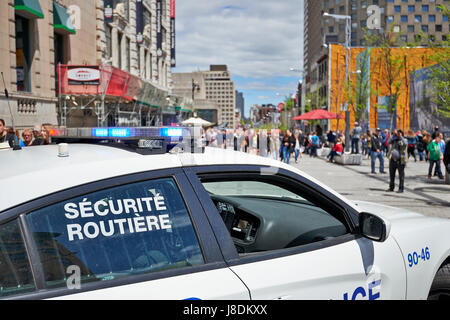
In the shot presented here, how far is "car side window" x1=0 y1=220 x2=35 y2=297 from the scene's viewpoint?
5.40 ft

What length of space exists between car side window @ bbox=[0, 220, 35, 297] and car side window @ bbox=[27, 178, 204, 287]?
60mm

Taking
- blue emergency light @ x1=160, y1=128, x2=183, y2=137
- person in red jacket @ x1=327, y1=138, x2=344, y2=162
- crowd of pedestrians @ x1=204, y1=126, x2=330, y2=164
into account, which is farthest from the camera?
person in red jacket @ x1=327, y1=138, x2=344, y2=162

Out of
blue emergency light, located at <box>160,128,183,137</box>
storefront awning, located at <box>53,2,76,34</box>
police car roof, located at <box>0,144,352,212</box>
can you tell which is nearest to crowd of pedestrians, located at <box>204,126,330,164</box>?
storefront awning, located at <box>53,2,76,34</box>

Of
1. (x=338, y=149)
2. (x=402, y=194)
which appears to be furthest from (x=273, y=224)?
(x=338, y=149)

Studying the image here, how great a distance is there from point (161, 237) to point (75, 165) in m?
0.51

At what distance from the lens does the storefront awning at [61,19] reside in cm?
1923

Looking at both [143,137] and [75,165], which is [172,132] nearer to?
[143,137]

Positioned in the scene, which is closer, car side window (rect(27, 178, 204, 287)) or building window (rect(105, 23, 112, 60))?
car side window (rect(27, 178, 204, 287))

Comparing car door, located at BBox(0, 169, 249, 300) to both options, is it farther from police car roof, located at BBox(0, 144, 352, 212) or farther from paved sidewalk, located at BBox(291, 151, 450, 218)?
paved sidewalk, located at BBox(291, 151, 450, 218)

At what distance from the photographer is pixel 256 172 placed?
96.5 inches

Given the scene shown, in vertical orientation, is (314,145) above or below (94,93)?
below

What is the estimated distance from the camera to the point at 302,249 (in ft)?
7.89
